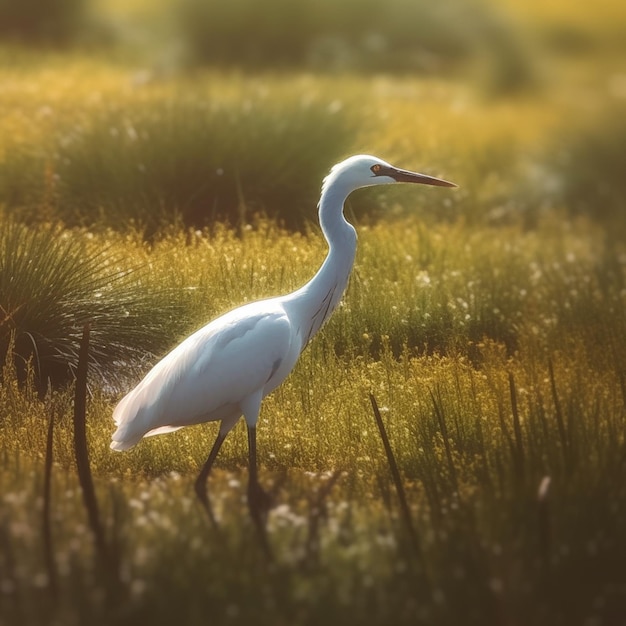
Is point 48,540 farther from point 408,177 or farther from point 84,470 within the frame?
point 408,177

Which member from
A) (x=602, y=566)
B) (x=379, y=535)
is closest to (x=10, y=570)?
(x=379, y=535)

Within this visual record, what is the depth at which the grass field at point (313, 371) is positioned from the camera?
129 inches

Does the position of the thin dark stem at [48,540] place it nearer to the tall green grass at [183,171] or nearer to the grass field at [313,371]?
the grass field at [313,371]

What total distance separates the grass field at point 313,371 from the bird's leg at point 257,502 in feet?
0.12

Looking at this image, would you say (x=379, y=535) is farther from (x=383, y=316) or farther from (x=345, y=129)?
(x=345, y=129)

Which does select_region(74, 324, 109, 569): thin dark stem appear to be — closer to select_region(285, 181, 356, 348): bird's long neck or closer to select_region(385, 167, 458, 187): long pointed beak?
select_region(285, 181, 356, 348): bird's long neck

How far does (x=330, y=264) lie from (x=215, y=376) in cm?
62

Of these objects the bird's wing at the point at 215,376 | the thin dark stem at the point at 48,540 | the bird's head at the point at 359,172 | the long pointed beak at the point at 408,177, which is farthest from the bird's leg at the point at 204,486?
the long pointed beak at the point at 408,177

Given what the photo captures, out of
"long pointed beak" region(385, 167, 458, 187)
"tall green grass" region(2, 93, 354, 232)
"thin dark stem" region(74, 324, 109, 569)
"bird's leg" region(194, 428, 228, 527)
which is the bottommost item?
"bird's leg" region(194, 428, 228, 527)

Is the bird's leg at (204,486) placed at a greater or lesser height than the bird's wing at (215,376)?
lesser

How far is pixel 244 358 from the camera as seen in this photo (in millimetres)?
4316

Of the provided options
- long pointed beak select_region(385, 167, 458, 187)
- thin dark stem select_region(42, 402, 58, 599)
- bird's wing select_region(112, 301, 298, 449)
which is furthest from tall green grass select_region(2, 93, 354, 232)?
thin dark stem select_region(42, 402, 58, 599)

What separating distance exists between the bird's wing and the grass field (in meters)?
0.24

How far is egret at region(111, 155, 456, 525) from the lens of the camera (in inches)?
170
